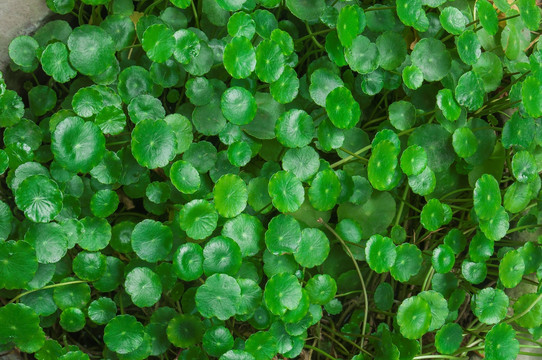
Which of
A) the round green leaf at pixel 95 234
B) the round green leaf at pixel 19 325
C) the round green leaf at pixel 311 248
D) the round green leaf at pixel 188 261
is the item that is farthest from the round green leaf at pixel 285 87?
the round green leaf at pixel 19 325

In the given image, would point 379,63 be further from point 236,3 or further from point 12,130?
point 12,130

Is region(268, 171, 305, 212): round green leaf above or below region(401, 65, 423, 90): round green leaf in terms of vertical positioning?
below

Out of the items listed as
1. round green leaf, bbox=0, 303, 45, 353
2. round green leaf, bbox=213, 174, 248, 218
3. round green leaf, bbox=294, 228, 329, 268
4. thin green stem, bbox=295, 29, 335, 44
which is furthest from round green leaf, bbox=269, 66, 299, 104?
round green leaf, bbox=0, 303, 45, 353

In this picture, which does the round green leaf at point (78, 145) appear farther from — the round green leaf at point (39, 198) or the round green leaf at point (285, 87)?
the round green leaf at point (285, 87)

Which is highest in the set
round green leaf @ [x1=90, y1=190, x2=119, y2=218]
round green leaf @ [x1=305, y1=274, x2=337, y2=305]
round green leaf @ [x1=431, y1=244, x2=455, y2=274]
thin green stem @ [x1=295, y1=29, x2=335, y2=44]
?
thin green stem @ [x1=295, y1=29, x2=335, y2=44]

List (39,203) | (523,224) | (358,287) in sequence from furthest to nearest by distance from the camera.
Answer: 1. (523,224)
2. (358,287)
3. (39,203)

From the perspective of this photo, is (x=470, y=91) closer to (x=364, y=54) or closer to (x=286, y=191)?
(x=364, y=54)

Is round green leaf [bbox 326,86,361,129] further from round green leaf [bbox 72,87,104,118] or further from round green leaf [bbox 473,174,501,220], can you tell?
round green leaf [bbox 72,87,104,118]

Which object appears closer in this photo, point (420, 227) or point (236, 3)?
point (236, 3)

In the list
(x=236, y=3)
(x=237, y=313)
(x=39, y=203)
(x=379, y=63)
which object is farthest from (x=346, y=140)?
(x=39, y=203)
